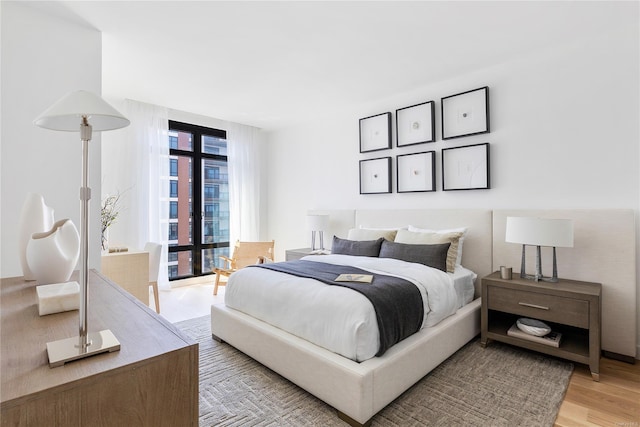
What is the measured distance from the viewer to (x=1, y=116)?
2270 mm

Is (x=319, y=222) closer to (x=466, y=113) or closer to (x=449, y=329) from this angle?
(x=466, y=113)

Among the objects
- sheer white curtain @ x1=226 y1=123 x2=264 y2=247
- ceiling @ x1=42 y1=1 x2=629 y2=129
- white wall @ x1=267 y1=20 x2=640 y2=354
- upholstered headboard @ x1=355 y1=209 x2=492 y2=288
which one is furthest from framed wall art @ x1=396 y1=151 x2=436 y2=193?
sheer white curtain @ x1=226 y1=123 x2=264 y2=247

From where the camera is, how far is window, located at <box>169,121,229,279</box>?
4.84 m

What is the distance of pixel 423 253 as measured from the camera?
115 inches

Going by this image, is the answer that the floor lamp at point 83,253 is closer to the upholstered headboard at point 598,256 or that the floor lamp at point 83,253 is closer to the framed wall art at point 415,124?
the upholstered headboard at point 598,256

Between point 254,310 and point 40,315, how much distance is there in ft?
4.95

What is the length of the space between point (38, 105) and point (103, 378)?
2.62 meters

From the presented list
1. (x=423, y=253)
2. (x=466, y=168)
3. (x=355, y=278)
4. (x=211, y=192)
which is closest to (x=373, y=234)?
(x=423, y=253)

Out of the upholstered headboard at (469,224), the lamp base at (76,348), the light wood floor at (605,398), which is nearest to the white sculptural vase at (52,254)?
the lamp base at (76,348)

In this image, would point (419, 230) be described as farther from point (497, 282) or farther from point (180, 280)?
point (180, 280)

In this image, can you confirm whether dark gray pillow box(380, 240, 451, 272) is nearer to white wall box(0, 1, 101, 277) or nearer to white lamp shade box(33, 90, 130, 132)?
white lamp shade box(33, 90, 130, 132)

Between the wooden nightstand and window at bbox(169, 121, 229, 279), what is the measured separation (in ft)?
13.3

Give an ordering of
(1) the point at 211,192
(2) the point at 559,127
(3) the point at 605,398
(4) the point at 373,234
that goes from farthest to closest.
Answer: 1. (1) the point at 211,192
2. (4) the point at 373,234
3. (2) the point at 559,127
4. (3) the point at 605,398

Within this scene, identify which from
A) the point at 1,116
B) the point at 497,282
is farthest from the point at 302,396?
the point at 1,116
